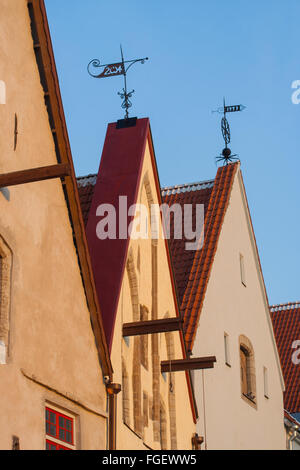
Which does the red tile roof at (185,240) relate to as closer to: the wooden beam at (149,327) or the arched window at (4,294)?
the wooden beam at (149,327)

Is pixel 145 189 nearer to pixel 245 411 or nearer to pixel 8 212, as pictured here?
pixel 8 212

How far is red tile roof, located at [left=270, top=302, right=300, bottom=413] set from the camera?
32594 mm

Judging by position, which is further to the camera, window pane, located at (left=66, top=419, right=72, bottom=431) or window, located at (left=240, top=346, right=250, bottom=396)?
window, located at (left=240, top=346, right=250, bottom=396)

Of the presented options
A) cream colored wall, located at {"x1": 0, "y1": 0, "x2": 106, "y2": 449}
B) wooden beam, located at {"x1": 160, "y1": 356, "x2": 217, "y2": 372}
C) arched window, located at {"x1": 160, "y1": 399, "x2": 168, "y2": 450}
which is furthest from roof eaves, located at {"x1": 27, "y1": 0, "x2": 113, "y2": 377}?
arched window, located at {"x1": 160, "y1": 399, "x2": 168, "y2": 450}

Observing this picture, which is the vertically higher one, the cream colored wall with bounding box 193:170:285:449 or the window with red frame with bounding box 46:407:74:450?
the cream colored wall with bounding box 193:170:285:449

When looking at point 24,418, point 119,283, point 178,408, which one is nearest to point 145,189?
point 119,283

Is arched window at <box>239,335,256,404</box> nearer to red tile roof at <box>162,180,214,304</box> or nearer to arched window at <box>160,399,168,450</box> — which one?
red tile roof at <box>162,180,214,304</box>

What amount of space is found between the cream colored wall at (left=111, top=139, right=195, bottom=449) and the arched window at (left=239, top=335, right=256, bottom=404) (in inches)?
216

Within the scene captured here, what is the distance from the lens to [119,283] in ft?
52.6

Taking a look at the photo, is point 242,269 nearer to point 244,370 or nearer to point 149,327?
point 244,370

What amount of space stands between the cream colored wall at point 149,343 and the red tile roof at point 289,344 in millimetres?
13555

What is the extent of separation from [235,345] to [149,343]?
6807mm

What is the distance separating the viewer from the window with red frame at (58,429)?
12.9 meters

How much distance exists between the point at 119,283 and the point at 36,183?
10.7ft
